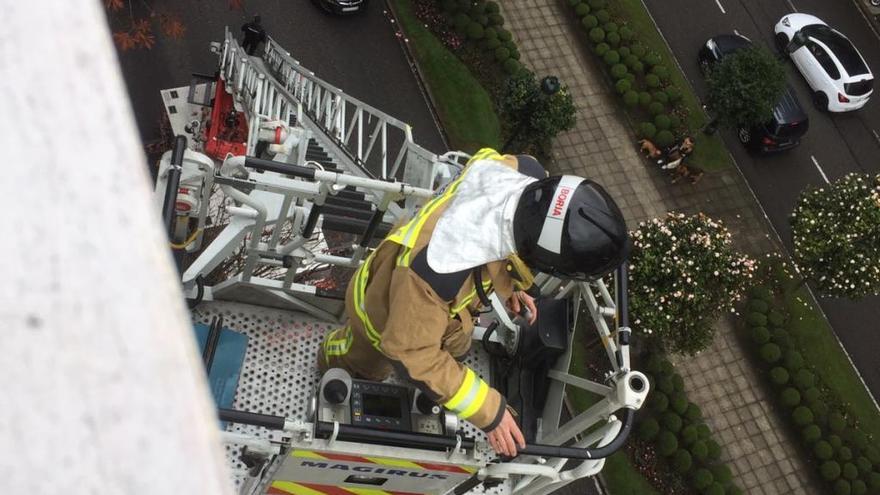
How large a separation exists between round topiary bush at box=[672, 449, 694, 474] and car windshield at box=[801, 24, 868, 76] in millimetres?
12175

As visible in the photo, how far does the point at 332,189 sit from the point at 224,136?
9550 mm

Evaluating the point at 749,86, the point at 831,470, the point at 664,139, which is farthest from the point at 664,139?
the point at 831,470

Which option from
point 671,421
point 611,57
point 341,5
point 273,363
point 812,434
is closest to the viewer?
point 273,363

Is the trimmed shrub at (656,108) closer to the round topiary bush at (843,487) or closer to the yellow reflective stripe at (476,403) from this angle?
the round topiary bush at (843,487)

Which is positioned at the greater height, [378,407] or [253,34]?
[378,407]

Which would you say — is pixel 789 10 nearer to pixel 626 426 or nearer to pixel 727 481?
pixel 727 481

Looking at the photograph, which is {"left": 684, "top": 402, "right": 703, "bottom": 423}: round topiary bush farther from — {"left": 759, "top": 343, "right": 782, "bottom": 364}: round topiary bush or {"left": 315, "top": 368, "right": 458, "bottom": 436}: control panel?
{"left": 315, "top": 368, "right": 458, "bottom": 436}: control panel

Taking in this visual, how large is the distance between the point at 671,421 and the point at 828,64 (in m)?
11.9

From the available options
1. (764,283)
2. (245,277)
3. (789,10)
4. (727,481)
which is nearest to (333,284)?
(245,277)

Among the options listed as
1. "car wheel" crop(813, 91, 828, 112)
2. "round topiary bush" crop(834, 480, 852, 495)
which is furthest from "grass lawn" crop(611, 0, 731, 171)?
"round topiary bush" crop(834, 480, 852, 495)

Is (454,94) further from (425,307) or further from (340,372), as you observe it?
(425,307)

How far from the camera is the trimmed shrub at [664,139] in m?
18.8

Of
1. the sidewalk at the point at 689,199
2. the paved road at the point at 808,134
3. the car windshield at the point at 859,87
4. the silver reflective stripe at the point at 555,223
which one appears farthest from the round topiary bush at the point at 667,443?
the car windshield at the point at 859,87

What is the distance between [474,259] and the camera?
18.3ft
